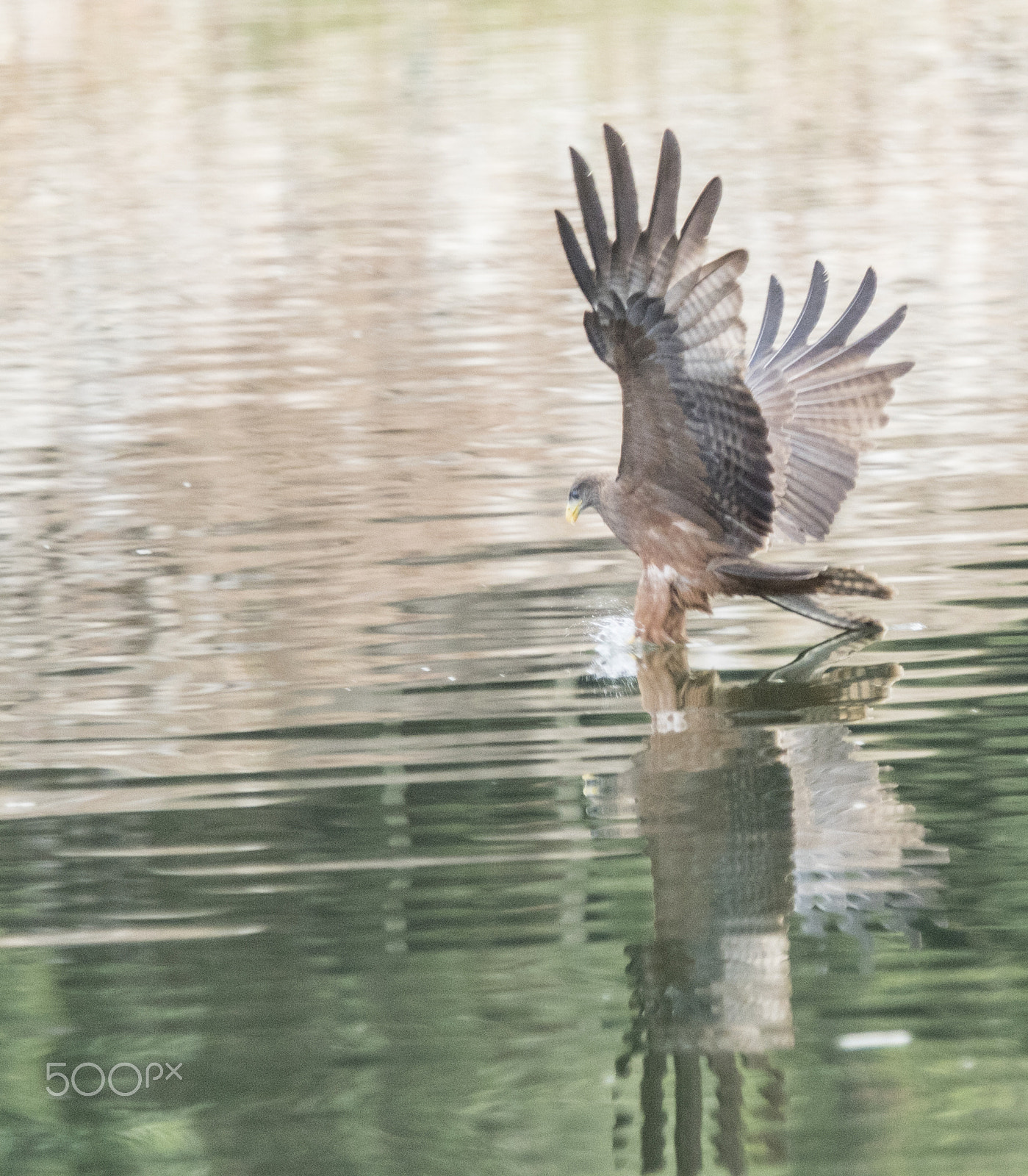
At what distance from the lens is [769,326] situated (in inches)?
313

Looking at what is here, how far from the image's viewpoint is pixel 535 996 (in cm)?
446

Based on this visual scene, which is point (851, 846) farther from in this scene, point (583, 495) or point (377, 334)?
point (377, 334)

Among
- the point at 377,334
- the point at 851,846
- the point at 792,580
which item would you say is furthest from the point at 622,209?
the point at 377,334

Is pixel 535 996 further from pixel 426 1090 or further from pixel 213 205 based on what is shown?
pixel 213 205

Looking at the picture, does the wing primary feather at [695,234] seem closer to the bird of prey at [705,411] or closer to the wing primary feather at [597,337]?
the bird of prey at [705,411]

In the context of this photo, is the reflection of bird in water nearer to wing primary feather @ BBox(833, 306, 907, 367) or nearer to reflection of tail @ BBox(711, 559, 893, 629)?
reflection of tail @ BBox(711, 559, 893, 629)

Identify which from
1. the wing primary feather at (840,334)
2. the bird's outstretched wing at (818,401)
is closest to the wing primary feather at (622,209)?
the bird's outstretched wing at (818,401)

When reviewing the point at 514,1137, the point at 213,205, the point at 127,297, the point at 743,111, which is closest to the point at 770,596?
the point at 514,1137

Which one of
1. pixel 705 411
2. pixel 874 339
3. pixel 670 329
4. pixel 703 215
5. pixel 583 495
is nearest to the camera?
pixel 703 215

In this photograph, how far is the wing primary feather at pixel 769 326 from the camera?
7.89m

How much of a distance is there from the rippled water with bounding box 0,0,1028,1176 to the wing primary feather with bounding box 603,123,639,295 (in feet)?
4.47

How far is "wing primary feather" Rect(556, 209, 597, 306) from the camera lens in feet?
20.4

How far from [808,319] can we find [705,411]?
132 centimetres

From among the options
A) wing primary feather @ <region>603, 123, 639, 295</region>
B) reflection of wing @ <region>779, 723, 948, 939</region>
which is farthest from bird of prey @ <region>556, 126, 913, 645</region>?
reflection of wing @ <region>779, 723, 948, 939</region>
